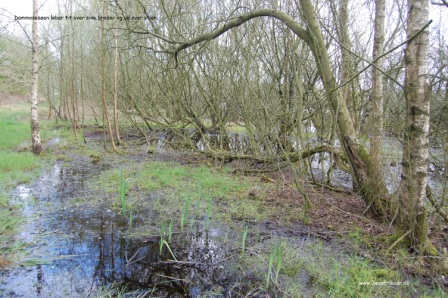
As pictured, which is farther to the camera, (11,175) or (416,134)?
(11,175)

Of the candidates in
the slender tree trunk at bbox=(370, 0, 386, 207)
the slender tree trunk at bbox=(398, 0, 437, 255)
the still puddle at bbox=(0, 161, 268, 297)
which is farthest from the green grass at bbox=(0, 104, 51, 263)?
the slender tree trunk at bbox=(370, 0, 386, 207)

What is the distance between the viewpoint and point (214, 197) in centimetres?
633

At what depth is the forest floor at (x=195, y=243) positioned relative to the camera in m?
3.28

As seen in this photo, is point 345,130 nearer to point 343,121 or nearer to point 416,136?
point 343,121

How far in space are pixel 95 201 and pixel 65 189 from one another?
3.73 feet

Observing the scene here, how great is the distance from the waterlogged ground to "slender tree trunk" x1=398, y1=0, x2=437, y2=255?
615mm

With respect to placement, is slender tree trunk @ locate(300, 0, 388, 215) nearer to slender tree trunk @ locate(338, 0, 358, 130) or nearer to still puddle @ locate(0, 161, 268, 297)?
slender tree trunk @ locate(338, 0, 358, 130)

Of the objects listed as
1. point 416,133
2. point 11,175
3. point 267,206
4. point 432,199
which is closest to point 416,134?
point 416,133

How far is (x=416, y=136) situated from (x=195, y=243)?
3083 millimetres

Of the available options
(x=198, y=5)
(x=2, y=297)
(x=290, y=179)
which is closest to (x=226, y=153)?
(x=290, y=179)

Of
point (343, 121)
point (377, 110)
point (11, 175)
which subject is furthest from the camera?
point (11, 175)

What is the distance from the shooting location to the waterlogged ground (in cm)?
328

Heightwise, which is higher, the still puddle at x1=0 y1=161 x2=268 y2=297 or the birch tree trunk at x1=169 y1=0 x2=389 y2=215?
the birch tree trunk at x1=169 y1=0 x2=389 y2=215

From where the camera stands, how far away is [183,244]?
14.2ft
